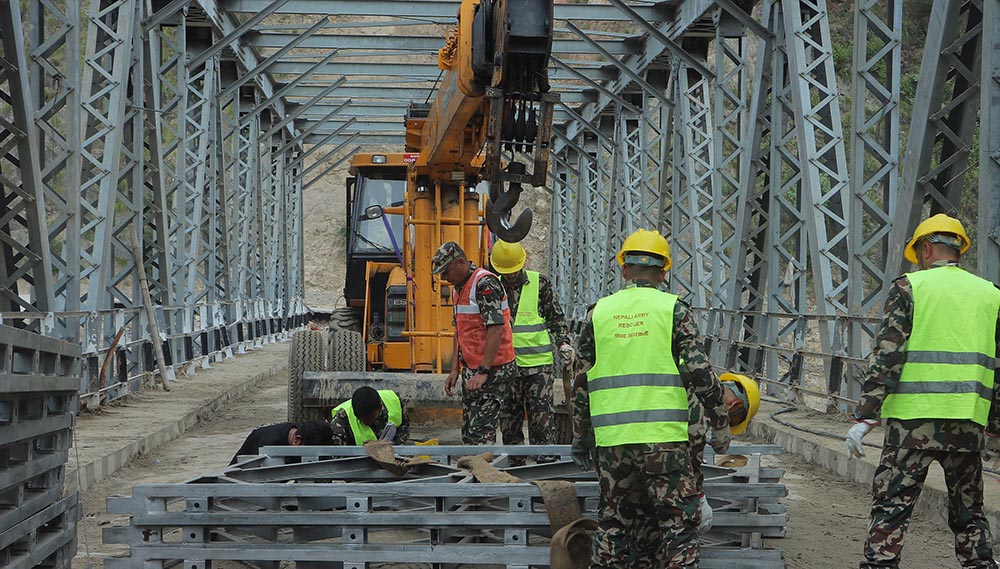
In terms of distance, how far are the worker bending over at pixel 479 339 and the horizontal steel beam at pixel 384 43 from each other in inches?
603

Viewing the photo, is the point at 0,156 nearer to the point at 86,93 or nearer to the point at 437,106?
the point at 437,106

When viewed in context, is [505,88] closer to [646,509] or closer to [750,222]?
[646,509]

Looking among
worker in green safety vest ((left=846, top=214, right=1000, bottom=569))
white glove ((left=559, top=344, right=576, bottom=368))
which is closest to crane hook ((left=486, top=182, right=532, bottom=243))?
white glove ((left=559, top=344, right=576, bottom=368))

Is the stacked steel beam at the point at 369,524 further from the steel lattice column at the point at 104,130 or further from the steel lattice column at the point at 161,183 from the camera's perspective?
the steel lattice column at the point at 161,183

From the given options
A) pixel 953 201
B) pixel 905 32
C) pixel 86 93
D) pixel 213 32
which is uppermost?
pixel 905 32

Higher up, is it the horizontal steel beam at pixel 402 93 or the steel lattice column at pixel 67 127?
the horizontal steel beam at pixel 402 93

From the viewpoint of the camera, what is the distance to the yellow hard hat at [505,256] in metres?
9.67

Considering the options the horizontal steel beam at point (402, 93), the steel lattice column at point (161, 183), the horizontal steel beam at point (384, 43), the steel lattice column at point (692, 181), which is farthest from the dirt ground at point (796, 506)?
the horizontal steel beam at point (402, 93)

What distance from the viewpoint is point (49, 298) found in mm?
12305

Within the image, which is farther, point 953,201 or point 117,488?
point 953,201

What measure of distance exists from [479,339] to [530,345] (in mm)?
390

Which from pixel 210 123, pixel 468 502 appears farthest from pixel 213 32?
pixel 468 502

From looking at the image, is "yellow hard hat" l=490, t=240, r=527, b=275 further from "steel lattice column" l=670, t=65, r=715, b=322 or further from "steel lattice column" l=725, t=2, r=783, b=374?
"steel lattice column" l=670, t=65, r=715, b=322

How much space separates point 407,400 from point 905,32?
40.9 metres
